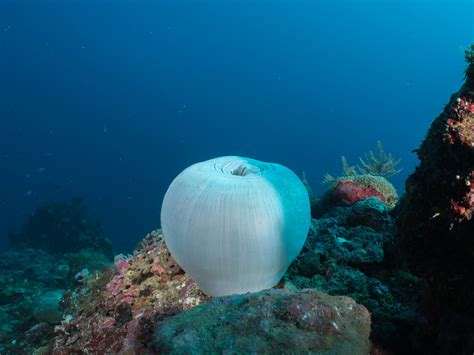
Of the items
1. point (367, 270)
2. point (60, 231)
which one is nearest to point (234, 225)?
point (367, 270)

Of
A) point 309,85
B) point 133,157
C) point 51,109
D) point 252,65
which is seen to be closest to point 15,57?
point 51,109

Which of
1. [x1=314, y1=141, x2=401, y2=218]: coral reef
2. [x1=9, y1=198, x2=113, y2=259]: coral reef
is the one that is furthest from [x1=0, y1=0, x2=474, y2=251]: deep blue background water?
[x1=314, y1=141, x2=401, y2=218]: coral reef

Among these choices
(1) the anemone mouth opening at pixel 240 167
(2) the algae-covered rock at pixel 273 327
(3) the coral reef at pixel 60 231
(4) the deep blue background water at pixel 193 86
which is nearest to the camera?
(2) the algae-covered rock at pixel 273 327

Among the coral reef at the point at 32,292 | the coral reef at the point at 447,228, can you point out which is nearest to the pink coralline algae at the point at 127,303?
the coral reef at the point at 32,292

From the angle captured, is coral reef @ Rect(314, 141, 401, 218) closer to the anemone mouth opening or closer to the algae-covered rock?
the anemone mouth opening

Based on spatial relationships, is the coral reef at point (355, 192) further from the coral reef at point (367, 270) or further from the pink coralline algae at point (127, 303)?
the pink coralline algae at point (127, 303)

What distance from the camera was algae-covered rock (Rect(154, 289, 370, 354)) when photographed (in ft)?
5.50

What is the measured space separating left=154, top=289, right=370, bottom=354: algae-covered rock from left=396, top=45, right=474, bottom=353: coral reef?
1.38 ft

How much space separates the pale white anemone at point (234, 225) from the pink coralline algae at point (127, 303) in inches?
16.3

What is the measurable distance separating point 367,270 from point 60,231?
17782 millimetres

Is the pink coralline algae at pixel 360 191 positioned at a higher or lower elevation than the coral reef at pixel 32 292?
higher

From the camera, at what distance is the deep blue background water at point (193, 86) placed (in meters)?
58.7

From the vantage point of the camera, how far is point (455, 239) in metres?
1.78

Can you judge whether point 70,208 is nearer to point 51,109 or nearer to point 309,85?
point 51,109
